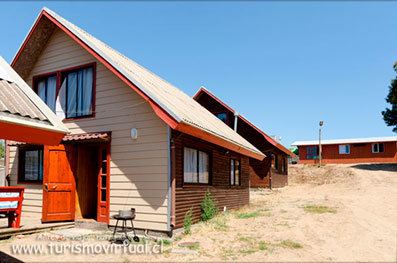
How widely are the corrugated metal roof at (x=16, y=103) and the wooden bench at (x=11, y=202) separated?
4.44m

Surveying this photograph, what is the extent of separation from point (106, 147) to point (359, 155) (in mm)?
32947

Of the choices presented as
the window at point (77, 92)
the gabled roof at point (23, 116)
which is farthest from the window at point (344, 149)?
the gabled roof at point (23, 116)

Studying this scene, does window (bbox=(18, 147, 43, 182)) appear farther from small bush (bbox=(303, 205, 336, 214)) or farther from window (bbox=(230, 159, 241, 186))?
small bush (bbox=(303, 205, 336, 214))

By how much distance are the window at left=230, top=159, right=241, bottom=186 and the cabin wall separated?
25.4m

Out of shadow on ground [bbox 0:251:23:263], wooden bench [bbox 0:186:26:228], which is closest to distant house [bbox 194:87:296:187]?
wooden bench [bbox 0:186:26:228]

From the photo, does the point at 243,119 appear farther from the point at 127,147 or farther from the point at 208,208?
the point at 127,147

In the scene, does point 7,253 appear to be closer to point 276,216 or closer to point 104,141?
point 104,141

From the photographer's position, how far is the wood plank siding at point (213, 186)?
9.33 meters

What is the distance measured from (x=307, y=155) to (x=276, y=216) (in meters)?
28.8

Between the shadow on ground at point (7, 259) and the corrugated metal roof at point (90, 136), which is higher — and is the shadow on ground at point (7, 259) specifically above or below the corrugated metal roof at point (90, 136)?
below

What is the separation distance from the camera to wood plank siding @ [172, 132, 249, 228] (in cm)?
933

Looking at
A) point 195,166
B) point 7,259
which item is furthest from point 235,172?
point 7,259

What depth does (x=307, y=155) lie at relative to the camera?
38.7m

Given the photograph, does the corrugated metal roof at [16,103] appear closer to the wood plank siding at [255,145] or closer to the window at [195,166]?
the window at [195,166]
